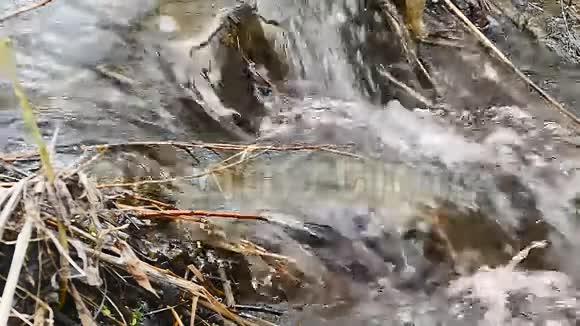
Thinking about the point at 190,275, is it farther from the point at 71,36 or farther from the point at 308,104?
the point at 71,36

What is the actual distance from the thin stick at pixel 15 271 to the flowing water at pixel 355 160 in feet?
3.59

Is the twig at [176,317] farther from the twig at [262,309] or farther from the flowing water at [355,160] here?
the flowing water at [355,160]

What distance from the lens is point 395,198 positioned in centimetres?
311

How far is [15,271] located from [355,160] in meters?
2.09

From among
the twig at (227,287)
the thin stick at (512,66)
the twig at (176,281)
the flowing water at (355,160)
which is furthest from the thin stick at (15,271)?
the thin stick at (512,66)

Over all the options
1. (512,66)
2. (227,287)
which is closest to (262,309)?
(227,287)

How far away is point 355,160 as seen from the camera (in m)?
3.39

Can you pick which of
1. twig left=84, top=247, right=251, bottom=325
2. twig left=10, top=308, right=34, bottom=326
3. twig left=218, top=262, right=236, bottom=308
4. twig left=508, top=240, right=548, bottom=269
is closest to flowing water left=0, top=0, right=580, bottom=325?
twig left=508, top=240, right=548, bottom=269

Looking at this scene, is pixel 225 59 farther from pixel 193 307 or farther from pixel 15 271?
pixel 15 271

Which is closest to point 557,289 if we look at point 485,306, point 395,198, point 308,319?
point 485,306

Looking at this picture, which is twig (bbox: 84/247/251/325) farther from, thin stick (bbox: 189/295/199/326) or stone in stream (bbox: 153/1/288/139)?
stone in stream (bbox: 153/1/288/139)

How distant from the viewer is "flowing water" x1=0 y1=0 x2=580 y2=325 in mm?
2693

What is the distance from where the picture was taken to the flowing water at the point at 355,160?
2693 mm

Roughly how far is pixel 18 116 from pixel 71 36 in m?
0.78
